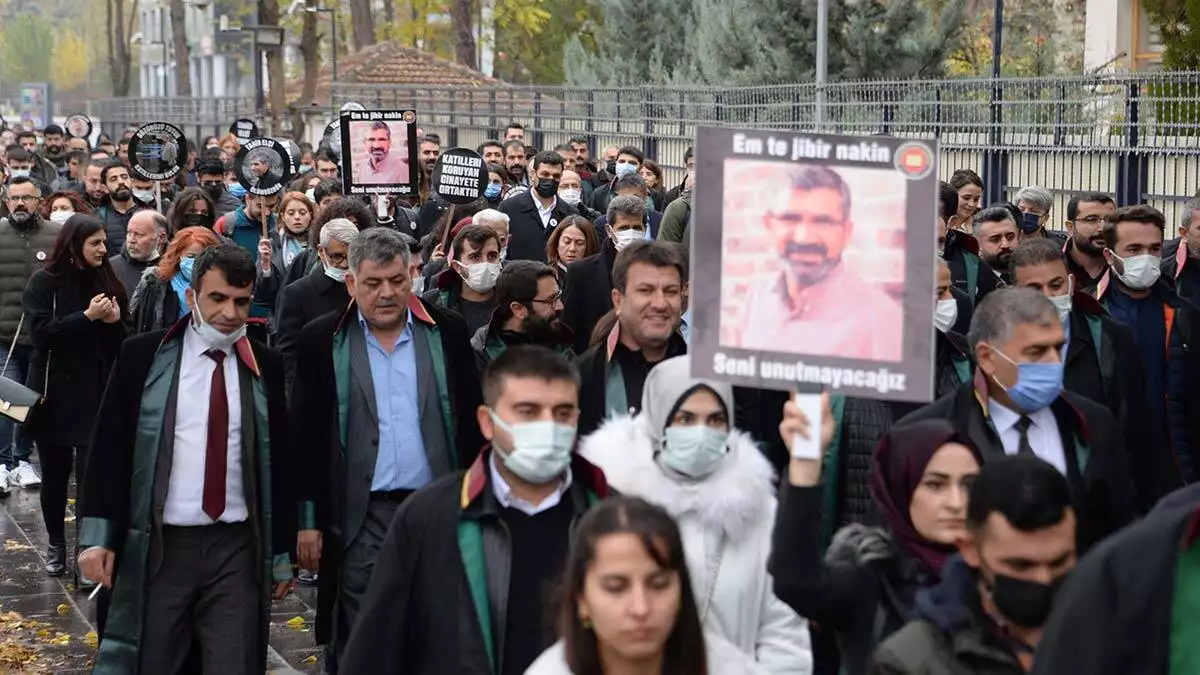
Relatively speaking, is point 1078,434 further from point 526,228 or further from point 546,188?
point 546,188

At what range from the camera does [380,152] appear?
14273mm

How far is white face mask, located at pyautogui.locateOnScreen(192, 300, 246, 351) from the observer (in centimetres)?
734

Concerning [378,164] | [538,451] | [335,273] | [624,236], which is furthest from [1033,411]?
[378,164]

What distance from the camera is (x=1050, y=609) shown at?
392cm

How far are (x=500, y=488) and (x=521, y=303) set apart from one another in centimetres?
351

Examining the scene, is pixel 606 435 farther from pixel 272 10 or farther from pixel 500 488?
pixel 272 10

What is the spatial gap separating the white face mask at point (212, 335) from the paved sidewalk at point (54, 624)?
5.79 feet

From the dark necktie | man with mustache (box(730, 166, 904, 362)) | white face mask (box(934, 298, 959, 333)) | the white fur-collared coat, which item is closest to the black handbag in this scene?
white face mask (box(934, 298, 959, 333))

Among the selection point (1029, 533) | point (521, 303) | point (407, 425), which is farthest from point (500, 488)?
point (521, 303)

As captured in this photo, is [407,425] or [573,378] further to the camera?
[407,425]

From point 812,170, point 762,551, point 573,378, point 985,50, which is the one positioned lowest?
point 762,551

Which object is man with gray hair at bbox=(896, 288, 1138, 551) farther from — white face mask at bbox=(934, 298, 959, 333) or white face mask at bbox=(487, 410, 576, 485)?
white face mask at bbox=(934, 298, 959, 333)

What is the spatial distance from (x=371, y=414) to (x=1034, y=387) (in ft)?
8.42

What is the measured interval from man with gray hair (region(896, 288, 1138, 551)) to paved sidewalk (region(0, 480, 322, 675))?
144 inches
